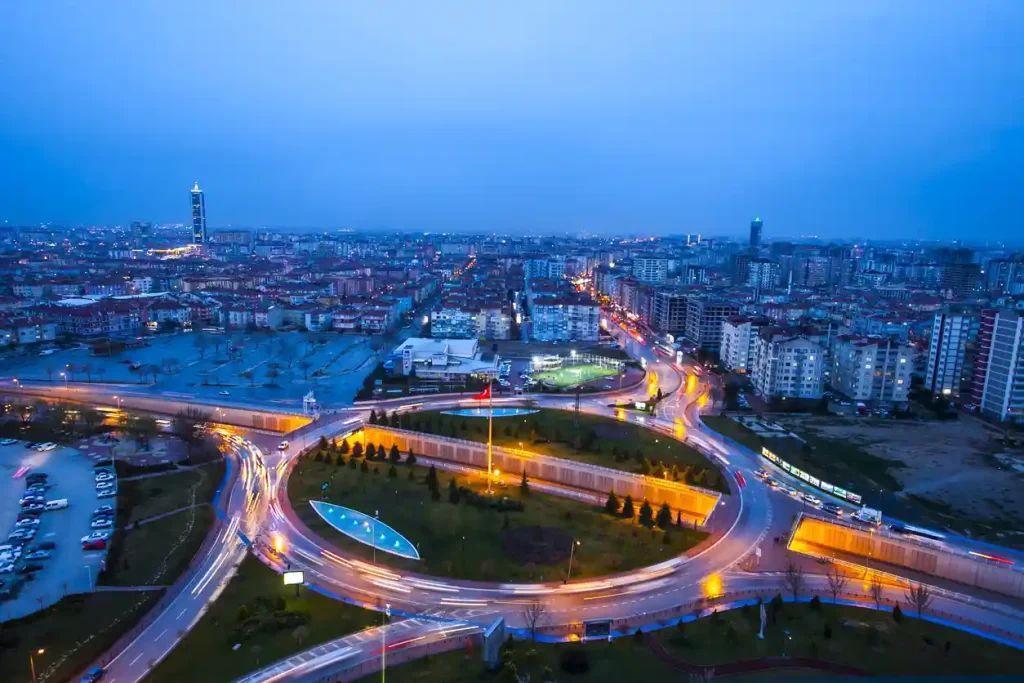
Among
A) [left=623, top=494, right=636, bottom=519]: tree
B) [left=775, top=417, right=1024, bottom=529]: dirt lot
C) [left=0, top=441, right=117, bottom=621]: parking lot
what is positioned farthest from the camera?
[left=775, top=417, right=1024, bottom=529]: dirt lot

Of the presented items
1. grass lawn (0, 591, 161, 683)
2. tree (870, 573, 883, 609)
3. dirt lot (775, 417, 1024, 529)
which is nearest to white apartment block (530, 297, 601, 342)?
dirt lot (775, 417, 1024, 529)

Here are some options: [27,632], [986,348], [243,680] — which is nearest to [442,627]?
[243,680]

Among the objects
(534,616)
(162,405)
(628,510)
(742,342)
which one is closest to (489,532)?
(628,510)

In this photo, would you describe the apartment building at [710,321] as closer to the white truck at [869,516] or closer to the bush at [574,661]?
the white truck at [869,516]

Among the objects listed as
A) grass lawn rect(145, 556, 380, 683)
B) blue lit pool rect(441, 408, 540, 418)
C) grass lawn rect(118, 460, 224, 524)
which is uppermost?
blue lit pool rect(441, 408, 540, 418)

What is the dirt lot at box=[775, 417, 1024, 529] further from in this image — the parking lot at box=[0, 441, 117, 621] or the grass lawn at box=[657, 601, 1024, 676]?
the parking lot at box=[0, 441, 117, 621]

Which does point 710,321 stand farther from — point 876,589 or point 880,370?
point 876,589
